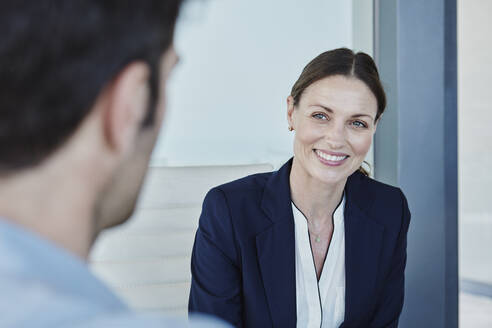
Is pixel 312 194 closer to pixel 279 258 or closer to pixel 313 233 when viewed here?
pixel 313 233

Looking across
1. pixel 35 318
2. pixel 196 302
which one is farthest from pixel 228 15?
pixel 35 318

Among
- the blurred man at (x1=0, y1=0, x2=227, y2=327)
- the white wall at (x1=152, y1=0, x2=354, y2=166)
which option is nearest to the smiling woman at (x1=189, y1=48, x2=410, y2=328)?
the white wall at (x1=152, y1=0, x2=354, y2=166)

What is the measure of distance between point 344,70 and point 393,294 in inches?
28.1

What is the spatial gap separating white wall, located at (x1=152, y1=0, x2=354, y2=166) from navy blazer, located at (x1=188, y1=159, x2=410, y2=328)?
0.44 m

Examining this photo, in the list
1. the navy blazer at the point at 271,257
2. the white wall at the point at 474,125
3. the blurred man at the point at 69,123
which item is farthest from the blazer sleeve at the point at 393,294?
the blurred man at the point at 69,123

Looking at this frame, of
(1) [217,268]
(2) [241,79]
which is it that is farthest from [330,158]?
(2) [241,79]

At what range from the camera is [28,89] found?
0.40 metres

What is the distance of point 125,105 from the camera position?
17.2 inches

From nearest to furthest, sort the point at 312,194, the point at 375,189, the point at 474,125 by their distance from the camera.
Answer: the point at 312,194, the point at 375,189, the point at 474,125

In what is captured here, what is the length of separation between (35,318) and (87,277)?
0.09 meters

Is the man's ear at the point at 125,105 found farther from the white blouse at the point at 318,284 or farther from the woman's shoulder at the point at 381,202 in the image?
the woman's shoulder at the point at 381,202

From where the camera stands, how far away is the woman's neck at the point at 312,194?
155 cm

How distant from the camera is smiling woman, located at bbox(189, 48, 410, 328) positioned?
4.73 ft

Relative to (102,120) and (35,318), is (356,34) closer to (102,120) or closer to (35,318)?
(102,120)
